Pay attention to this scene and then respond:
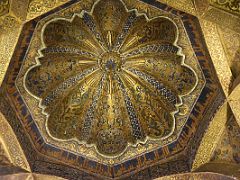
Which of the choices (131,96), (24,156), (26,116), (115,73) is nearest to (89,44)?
(115,73)

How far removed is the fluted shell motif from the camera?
7.92 metres

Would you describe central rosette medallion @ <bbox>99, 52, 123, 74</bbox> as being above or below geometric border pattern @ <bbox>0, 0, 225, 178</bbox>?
above

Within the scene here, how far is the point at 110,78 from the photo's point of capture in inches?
356

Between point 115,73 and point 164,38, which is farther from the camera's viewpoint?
point 115,73

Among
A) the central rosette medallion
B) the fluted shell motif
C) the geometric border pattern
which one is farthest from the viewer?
the central rosette medallion

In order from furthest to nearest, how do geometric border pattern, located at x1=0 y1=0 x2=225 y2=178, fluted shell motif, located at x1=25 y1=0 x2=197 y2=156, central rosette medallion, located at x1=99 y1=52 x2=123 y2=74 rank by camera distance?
central rosette medallion, located at x1=99 y1=52 x2=123 y2=74 → fluted shell motif, located at x1=25 y1=0 x2=197 y2=156 → geometric border pattern, located at x1=0 y1=0 x2=225 y2=178

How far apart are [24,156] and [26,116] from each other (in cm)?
90

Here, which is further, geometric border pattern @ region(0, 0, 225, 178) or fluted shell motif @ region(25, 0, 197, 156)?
fluted shell motif @ region(25, 0, 197, 156)

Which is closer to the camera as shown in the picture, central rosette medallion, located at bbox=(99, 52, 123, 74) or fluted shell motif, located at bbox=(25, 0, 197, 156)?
fluted shell motif, located at bbox=(25, 0, 197, 156)

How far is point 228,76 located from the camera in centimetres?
661

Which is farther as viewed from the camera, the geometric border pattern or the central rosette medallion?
the central rosette medallion

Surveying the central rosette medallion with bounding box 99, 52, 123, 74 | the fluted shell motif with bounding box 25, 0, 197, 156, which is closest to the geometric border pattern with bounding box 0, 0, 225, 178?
the fluted shell motif with bounding box 25, 0, 197, 156

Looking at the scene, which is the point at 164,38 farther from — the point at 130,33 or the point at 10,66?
the point at 10,66

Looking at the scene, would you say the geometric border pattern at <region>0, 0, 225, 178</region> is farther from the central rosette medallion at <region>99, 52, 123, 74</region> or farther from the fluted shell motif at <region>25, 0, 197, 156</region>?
the central rosette medallion at <region>99, 52, 123, 74</region>
